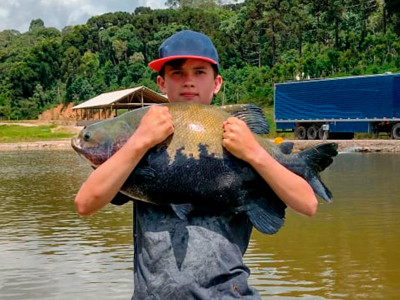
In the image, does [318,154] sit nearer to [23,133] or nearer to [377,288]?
[377,288]

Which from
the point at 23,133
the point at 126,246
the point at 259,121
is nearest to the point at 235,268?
the point at 259,121

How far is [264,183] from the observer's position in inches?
87.0

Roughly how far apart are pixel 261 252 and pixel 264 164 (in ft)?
18.4

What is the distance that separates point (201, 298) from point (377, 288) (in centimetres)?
428

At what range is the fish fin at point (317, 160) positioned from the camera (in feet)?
7.41

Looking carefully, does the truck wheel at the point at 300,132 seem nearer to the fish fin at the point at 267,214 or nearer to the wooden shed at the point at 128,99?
the wooden shed at the point at 128,99

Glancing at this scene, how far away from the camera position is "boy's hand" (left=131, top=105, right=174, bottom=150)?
6.73ft

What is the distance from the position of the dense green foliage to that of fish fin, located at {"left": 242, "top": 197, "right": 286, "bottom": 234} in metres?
38.5

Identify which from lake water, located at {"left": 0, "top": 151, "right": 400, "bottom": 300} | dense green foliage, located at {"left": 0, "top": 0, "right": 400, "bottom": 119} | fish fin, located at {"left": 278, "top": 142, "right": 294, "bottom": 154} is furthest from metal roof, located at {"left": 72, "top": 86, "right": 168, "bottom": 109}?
fish fin, located at {"left": 278, "top": 142, "right": 294, "bottom": 154}

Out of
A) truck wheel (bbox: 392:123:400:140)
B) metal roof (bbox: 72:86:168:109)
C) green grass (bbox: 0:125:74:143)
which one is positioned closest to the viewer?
truck wheel (bbox: 392:123:400:140)

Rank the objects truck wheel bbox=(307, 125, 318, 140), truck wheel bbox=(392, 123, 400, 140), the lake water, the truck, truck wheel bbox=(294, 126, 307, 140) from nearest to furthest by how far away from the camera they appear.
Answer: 1. the lake water
2. truck wheel bbox=(392, 123, 400, 140)
3. the truck
4. truck wheel bbox=(307, 125, 318, 140)
5. truck wheel bbox=(294, 126, 307, 140)

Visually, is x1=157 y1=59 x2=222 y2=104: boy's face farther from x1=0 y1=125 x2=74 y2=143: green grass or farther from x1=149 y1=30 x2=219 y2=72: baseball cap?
x1=0 y1=125 x2=74 y2=143: green grass

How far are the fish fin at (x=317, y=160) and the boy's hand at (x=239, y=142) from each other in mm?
202

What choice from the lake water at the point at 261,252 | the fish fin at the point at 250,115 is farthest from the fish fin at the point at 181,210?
the lake water at the point at 261,252
